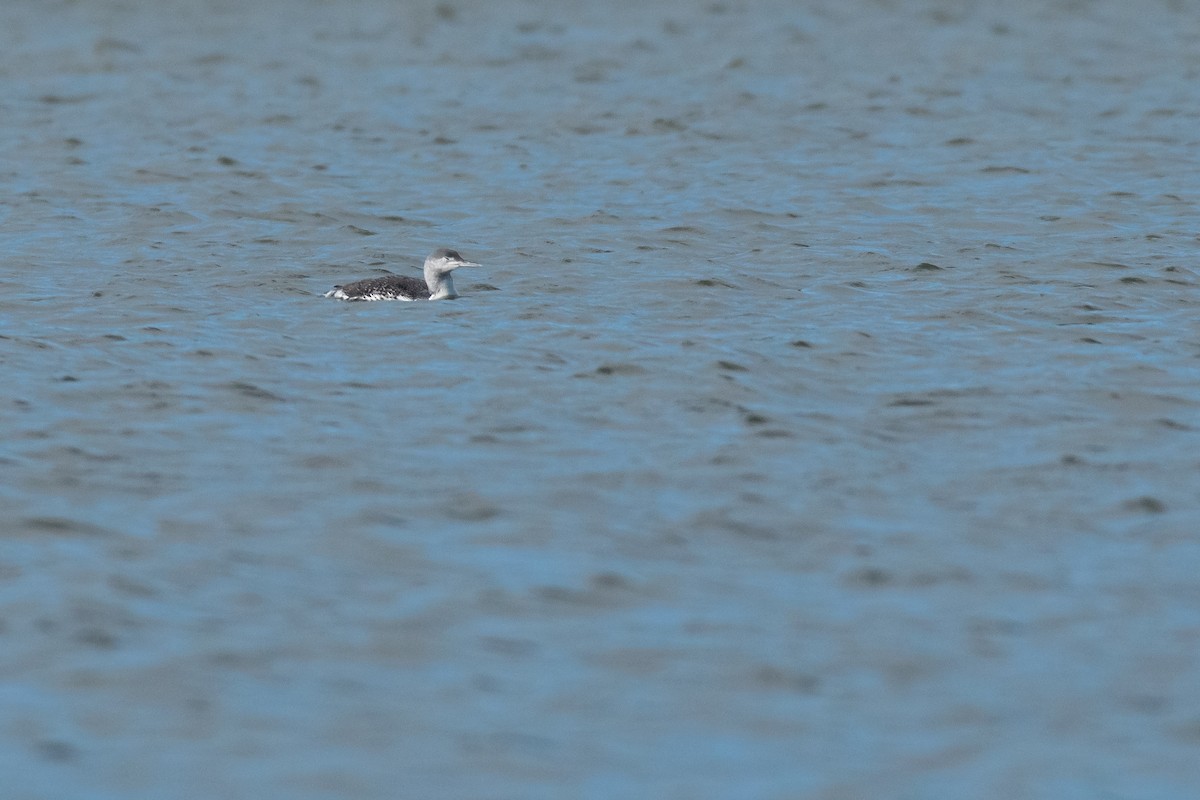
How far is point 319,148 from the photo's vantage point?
25.5 metres

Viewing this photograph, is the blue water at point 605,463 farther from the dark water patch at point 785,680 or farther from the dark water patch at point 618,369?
the dark water patch at point 618,369

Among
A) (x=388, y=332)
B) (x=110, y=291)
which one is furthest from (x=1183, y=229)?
(x=110, y=291)

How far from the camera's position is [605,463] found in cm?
1178

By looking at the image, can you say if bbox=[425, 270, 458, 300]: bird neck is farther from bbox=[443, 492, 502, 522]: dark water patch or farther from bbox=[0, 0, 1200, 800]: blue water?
bbox=[443, 492, 502, 522]: dark water patch

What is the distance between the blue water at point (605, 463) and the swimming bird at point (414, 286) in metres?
0.30

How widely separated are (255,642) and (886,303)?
28.7 ft

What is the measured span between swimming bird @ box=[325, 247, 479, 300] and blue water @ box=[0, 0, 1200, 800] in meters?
0.30

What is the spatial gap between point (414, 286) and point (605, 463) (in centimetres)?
556

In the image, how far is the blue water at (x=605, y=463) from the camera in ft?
26.8

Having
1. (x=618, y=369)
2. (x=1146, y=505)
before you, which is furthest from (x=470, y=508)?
(x=1146, y=505)

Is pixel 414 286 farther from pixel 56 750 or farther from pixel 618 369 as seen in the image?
pixel 56 750

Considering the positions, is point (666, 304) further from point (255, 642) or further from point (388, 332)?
point (255, 642)

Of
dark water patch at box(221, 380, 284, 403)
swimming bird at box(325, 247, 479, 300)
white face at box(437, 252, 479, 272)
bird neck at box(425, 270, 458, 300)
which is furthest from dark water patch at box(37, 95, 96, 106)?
dark water patch at box(221, 380, 284, 403)

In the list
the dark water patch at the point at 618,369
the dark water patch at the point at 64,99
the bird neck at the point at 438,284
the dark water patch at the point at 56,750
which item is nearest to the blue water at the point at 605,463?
the dark water patch at the point at 56,750
